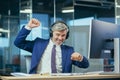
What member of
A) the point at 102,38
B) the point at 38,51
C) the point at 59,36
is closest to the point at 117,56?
the point at 102,38

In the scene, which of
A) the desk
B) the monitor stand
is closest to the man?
the monitor stand

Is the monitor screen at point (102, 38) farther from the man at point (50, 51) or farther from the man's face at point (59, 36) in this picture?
the man's face at point (59, 36)

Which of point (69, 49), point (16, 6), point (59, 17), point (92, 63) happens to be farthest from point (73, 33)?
point (69, 49)

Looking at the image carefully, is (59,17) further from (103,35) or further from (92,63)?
(103,35)

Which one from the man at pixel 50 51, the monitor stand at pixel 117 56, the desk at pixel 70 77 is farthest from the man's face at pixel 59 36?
the desk at pixel 70 77

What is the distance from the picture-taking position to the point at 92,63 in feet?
10.9

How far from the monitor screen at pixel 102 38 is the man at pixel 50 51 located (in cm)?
12

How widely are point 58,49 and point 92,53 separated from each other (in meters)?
0.32

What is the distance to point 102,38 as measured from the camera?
8.65 ft

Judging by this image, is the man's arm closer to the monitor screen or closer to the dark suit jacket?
the dark suit jacket

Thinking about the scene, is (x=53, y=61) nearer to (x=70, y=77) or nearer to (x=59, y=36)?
(x=59, y=36)

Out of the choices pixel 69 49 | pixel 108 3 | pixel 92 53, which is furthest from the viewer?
pixel 108 3

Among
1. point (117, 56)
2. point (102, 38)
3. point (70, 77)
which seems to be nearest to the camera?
point (70, 77)

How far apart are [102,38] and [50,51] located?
1.49 feet
